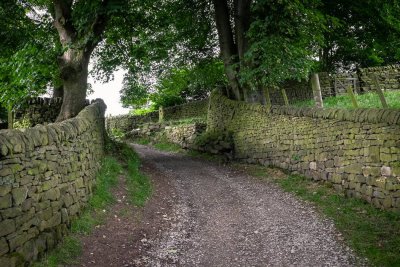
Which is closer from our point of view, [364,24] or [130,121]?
[364,24]

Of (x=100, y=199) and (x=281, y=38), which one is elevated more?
(x=281, y=38)

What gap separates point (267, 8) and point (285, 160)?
5.68m

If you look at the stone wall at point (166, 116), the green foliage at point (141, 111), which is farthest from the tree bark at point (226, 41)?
the green foliage at point (141, 111)

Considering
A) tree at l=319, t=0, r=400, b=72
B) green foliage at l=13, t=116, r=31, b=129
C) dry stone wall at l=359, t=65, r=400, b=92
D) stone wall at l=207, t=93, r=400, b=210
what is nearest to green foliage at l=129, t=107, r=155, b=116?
green foliage at l=13, t=116, r=31, b=129

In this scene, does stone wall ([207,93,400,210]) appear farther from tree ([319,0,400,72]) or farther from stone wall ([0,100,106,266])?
stone wall ([0,100,106,266])

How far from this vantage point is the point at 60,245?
239 inches

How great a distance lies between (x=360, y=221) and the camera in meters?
7.68

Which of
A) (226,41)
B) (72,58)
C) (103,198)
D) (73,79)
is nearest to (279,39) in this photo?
(226,41)

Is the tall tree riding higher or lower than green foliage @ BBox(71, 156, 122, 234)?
higher

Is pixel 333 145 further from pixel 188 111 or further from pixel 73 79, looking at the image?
pixel 188 111

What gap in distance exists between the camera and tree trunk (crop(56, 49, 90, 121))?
11.9 metres

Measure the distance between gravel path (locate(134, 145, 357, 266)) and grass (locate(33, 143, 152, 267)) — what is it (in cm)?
101

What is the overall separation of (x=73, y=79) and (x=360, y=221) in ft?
30.8

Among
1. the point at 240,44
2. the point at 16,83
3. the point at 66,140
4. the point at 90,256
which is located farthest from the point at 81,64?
the point at 90,256
